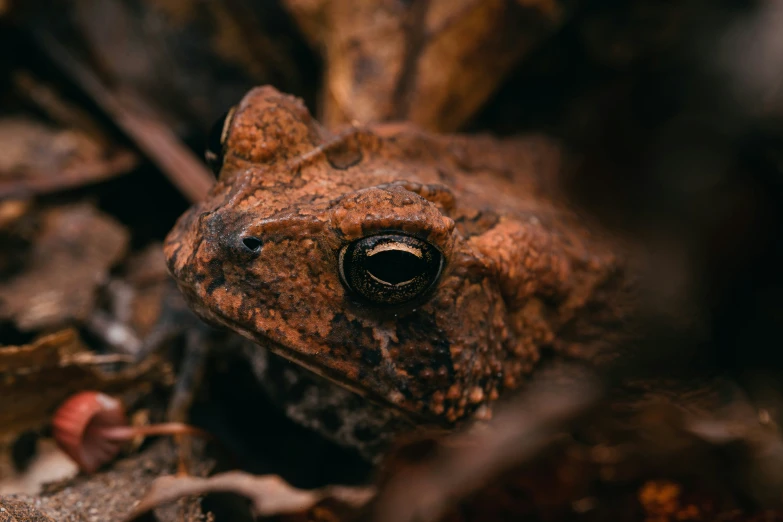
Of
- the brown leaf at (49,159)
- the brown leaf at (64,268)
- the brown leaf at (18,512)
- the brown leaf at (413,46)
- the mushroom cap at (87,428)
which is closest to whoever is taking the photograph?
the brown leaf at (18,512)

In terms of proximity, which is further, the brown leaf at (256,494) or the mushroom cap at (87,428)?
the mushroom cap at (87,428)

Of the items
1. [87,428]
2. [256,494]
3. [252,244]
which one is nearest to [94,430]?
[87,428]

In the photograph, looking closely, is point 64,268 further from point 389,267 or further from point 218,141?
point 389,267

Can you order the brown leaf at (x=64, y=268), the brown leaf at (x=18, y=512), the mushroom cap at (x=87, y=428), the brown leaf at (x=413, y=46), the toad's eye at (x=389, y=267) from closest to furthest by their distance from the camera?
the brown leaf at (x=18, y=512) → the toad's eye at (x=389, y=267) → the mushroom cap at (x=87, y=428) → the brown leaf at (x=64, y=268) → the brown leaf at (x=413, y=46)

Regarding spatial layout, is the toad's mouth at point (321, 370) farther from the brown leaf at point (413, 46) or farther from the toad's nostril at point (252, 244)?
the brown leaf at point (413, 46)

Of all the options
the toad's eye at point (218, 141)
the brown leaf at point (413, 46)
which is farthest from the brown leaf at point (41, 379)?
the brown leaf at point (413, 46)
